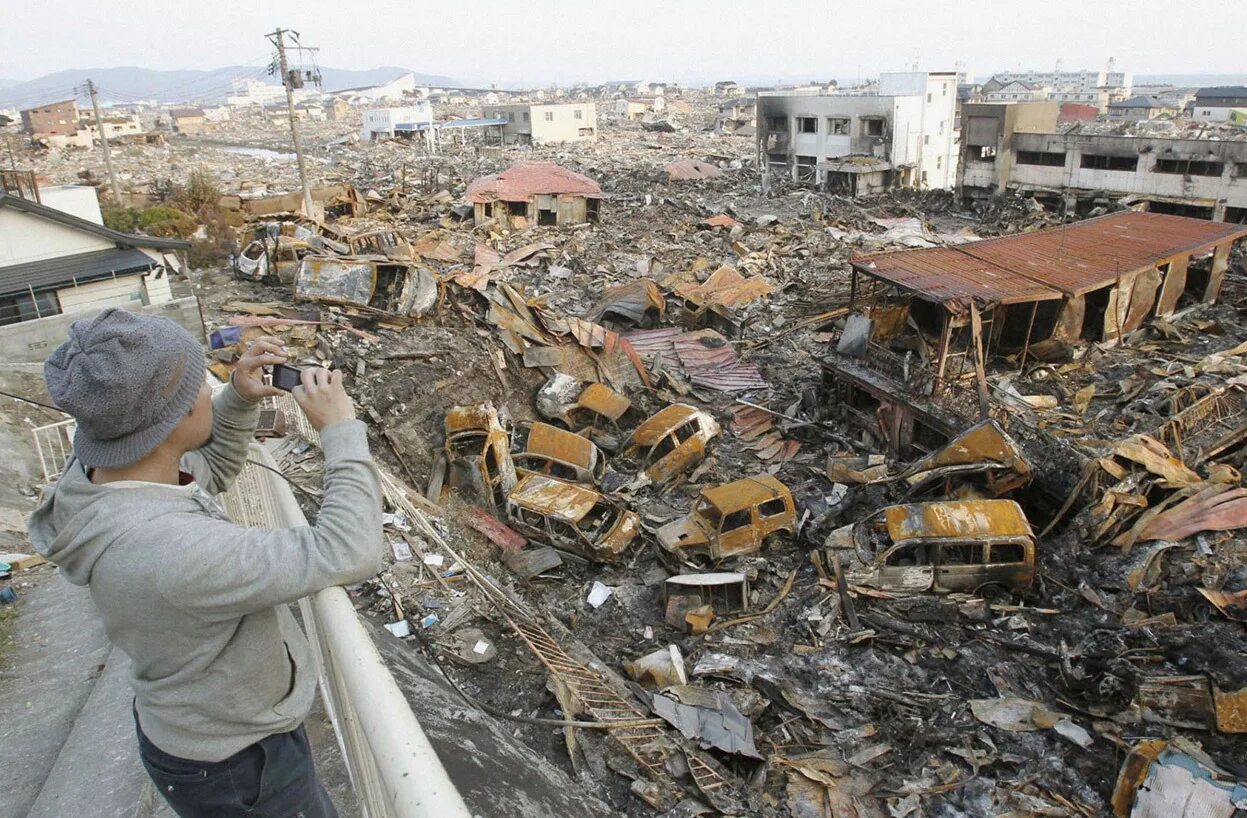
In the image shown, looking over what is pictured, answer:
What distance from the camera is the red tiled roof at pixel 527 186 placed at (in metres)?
29.3

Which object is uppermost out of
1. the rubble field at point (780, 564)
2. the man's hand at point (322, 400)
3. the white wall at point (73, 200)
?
the man's hand at point (322, 400)

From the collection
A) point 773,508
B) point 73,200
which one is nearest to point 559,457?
point 773,508

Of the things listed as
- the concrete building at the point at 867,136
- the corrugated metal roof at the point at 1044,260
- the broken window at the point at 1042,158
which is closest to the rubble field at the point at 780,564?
the corrugated metal roof at the point at 1044,260

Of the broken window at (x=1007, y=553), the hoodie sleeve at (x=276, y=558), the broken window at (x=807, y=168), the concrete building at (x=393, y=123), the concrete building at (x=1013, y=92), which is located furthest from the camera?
the concrete building at (x=1013, y=92)

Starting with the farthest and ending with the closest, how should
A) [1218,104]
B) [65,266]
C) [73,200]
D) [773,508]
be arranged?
[1218,104]
[73,200]
[65,266]
[773,508]

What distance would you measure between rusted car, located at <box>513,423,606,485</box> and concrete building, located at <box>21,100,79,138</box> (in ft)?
209

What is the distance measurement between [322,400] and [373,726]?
0.75m

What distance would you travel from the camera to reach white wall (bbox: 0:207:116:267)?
1386 centimetres

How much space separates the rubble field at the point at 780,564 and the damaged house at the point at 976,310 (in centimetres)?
68

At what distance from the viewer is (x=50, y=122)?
57.8m

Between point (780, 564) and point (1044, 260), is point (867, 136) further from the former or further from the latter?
point (780, 564)

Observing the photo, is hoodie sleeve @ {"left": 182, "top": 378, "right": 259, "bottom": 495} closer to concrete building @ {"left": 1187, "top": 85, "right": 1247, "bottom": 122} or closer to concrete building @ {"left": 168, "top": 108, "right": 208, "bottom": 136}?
concrete building @ {"left": 1187, "top": 85, "right": 1247, "bottom": 122}

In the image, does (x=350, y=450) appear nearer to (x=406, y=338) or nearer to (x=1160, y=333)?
(x=406, y=338)

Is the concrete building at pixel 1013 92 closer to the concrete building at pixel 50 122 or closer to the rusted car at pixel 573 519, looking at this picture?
the concrete building at pixel 50 122
